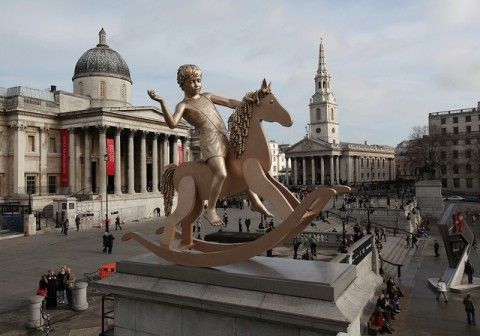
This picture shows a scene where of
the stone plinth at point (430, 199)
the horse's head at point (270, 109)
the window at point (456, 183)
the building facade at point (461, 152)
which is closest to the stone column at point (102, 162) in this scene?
the horse's head at point (270, 109)

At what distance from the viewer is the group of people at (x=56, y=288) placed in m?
13.7

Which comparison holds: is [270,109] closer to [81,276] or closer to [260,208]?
[260,208]

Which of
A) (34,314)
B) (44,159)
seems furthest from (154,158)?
(34,314)

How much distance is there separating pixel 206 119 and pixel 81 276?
44.2 ft

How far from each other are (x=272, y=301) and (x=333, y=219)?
119 feet

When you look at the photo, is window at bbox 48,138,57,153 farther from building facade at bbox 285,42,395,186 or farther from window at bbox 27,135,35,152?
building facade at bbox 285,42,395,186

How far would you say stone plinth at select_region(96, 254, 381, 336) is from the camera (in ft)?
18.5

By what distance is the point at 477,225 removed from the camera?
4191 cm

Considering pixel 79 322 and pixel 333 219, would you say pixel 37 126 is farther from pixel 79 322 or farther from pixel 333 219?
pixel 79 322

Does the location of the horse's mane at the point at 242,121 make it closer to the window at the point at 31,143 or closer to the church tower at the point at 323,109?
the window at the point at 31,143

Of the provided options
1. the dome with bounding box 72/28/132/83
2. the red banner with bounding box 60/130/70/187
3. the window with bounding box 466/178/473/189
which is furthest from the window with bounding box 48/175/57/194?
the window with bounding box 466/178/473/189

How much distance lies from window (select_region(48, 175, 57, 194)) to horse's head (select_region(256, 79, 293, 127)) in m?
45.2

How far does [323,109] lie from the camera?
118000 mm

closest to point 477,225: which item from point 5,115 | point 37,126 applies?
point 37,126
